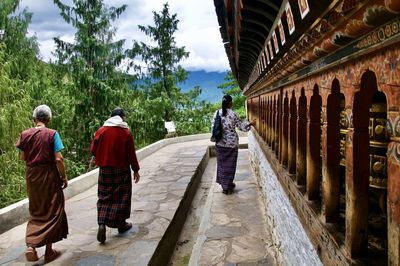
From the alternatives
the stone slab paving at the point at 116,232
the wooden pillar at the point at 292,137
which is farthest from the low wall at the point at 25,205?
the wooden pillar at the point at 292,137

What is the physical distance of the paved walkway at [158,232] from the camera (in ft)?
13.8

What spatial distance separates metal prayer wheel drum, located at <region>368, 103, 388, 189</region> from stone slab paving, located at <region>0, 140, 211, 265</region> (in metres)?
2.80

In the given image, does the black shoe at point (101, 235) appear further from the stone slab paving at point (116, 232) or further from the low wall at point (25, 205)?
the low wall at point (25, 205)

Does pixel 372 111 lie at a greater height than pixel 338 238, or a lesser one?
greater

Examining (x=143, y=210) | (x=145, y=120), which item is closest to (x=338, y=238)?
(x=143, y=210)

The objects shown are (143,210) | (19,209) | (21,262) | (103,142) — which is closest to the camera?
(21,262)

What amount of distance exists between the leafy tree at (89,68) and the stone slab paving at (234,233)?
9893mm

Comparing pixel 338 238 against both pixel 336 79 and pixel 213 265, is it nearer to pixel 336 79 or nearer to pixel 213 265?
pixel 336 79

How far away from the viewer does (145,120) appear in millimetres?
18812

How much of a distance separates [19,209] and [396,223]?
5.33 m

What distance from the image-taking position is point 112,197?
4.63 m

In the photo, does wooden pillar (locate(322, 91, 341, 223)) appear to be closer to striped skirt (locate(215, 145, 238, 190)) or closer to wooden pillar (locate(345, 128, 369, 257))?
wooden pillar (locate(345, 128, 369, 257))

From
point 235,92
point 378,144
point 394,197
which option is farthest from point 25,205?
point 235,92

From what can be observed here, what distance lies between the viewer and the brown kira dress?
12.9 ft
